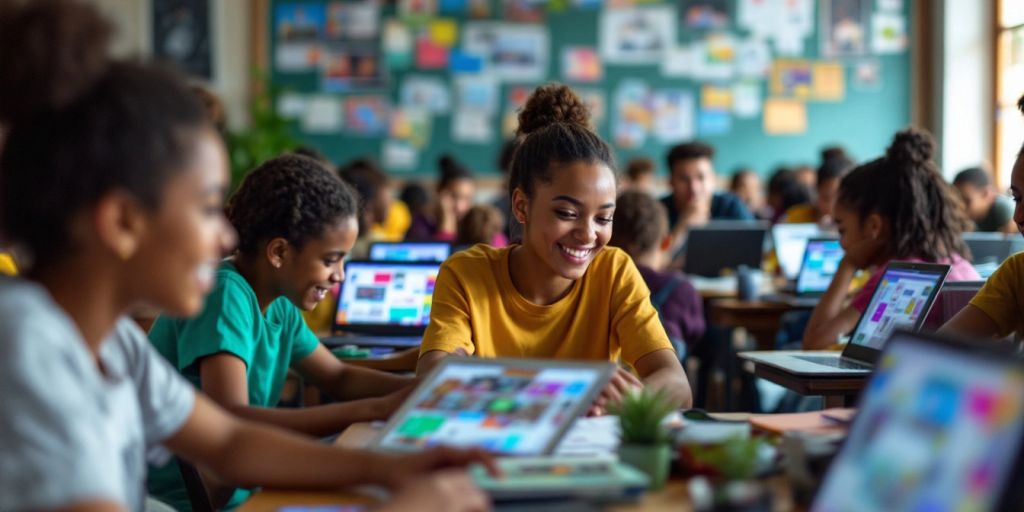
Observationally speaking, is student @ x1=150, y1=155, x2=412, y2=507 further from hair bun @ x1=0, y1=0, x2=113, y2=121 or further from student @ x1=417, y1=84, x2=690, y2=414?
hair bun @ x1=0, y1=0, x2=113, y2=121

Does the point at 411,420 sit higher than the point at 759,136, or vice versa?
the point at 759,136

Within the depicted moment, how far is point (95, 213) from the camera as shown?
3.44 ft

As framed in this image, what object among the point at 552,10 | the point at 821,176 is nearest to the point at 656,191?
the point at 552,10

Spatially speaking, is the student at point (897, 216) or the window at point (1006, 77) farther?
the window at point (1006, 77)


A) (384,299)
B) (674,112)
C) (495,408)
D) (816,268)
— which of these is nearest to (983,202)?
(816,268)

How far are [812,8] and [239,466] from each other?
783cm

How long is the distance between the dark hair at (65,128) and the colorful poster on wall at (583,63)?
7617 millimetres

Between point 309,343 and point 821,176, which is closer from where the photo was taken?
point 309,343

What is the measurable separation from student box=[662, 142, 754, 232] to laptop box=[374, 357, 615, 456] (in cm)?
431

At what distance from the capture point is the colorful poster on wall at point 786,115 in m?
8.47

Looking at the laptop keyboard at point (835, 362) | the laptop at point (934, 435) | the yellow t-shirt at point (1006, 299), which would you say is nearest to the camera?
the laptop at point (934, 435)

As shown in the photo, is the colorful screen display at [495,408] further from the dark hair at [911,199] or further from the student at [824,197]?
the student at [824,197]

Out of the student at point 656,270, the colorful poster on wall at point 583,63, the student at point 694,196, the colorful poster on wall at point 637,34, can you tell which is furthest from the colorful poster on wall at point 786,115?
the student at point 656,270

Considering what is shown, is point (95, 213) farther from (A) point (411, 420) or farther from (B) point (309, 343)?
(B) point (309, 343)
